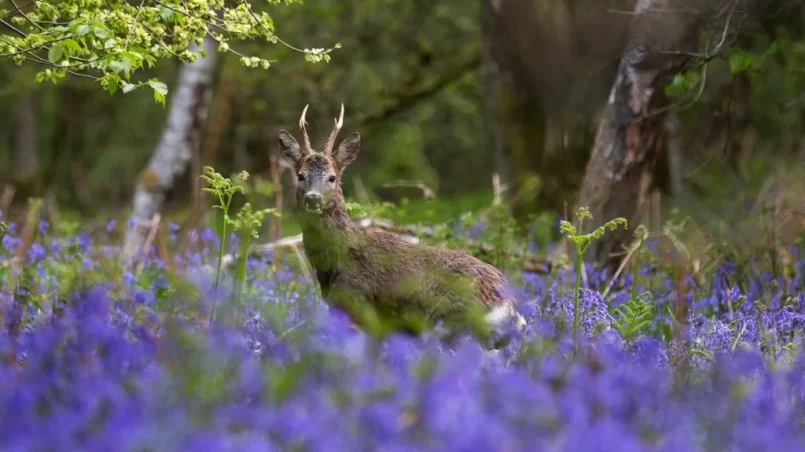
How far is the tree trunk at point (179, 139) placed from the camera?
13.3 meters

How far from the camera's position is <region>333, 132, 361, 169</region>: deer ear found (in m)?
6.01

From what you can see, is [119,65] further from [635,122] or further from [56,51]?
[635,122]

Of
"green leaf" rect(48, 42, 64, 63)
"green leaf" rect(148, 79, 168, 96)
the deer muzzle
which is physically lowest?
the deer muzzle

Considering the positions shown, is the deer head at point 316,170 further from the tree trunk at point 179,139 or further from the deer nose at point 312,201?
the tree trunk at point 179,139

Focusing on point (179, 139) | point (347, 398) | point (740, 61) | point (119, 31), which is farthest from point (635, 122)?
point (179, 139)

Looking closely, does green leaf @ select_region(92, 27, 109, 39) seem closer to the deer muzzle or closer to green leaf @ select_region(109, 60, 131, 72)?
green leaf @ select_region(109, 60, 131, 72)

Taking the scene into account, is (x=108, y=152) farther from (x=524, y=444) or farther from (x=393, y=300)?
(x=524, y=444)

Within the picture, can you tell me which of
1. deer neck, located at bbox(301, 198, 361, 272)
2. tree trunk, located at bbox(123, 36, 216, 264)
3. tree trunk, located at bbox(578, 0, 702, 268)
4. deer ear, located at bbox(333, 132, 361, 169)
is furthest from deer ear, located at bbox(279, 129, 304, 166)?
tree trunk, located at bbox(123, 36, 216, 264)

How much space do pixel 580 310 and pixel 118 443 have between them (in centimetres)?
387

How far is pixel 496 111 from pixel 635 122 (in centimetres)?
471

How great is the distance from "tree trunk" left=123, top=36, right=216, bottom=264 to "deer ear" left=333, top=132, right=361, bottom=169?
24.7 ft

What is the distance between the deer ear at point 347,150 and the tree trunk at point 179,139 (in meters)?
7.53

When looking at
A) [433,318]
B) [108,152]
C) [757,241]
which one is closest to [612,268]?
[757,241]

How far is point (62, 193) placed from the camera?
86.4 ft
